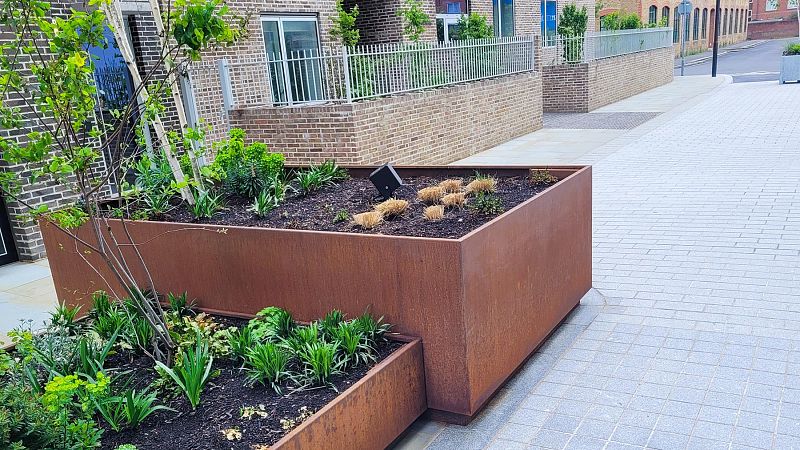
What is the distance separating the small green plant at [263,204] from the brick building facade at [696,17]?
26672 mm

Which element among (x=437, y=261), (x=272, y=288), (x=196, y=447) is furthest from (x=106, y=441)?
(x=437, y=261)

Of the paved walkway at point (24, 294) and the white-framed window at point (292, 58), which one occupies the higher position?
the white-framed window at point (292, 58)

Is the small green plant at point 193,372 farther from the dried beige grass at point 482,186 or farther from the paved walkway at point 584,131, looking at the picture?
the paved walkway at point 584,131

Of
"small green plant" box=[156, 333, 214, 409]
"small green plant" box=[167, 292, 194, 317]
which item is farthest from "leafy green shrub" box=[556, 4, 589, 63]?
"small green plant" box=[156, 333, 214, 409]

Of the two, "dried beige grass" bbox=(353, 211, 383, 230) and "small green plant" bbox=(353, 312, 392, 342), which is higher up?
"dried beige grass" bbox=(353, 211, 383, 230)

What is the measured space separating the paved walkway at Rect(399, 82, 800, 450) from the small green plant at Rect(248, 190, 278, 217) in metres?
2.28

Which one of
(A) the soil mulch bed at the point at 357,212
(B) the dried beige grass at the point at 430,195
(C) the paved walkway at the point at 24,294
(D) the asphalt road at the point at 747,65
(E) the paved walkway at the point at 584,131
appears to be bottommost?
(D) the asphalt road at the point at 747,65

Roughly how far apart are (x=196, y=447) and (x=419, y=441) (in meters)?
1.29

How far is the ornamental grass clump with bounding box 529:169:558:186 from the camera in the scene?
537 centimetres

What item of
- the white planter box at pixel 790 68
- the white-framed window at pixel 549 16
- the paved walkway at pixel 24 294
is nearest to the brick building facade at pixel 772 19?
the white planter box at pixel 790 68

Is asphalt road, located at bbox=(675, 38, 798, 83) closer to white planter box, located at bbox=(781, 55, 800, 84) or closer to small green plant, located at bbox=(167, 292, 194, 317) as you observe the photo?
white planter box, located at bbox=(781, 55, 800, 84)

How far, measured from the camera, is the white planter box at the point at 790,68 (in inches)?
886

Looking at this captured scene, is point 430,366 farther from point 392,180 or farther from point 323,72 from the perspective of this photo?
point 323,72

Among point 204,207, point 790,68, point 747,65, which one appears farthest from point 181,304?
point 747,65
